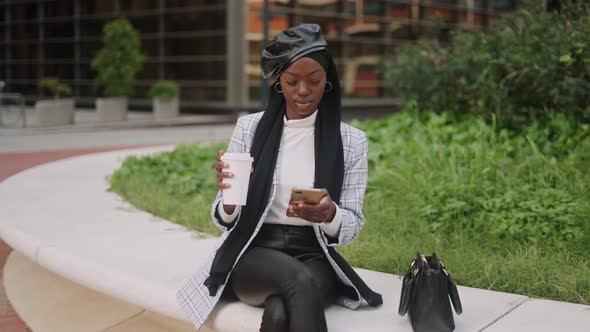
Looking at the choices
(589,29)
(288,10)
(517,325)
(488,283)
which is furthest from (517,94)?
(288,10)

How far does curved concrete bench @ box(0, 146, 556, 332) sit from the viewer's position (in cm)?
329

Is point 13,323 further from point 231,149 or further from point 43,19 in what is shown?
point 43,19

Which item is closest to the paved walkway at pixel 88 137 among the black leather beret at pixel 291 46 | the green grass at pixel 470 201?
the green grass at pixel 470 201

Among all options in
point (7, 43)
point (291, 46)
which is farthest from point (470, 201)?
point (7, 43)

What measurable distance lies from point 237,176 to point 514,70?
6.10 metres

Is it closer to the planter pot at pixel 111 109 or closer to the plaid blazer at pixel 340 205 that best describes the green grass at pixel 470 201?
the plaid blazer at pixel 340 205

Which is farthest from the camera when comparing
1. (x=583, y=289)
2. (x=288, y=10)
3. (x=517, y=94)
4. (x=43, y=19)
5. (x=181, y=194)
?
(x=43, y=19)

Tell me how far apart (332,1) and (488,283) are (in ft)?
79.3

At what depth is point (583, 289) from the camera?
12.5ft

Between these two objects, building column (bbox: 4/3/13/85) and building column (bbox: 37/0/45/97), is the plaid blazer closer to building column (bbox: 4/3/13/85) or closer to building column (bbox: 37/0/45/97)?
building column (bbox: 37/0/45/97)

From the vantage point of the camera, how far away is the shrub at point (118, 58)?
22.6 m

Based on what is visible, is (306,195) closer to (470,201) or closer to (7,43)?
(470,201)

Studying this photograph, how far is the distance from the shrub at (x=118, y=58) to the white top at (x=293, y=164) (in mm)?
20274

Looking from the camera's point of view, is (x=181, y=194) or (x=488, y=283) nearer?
(x=488, y=283)
